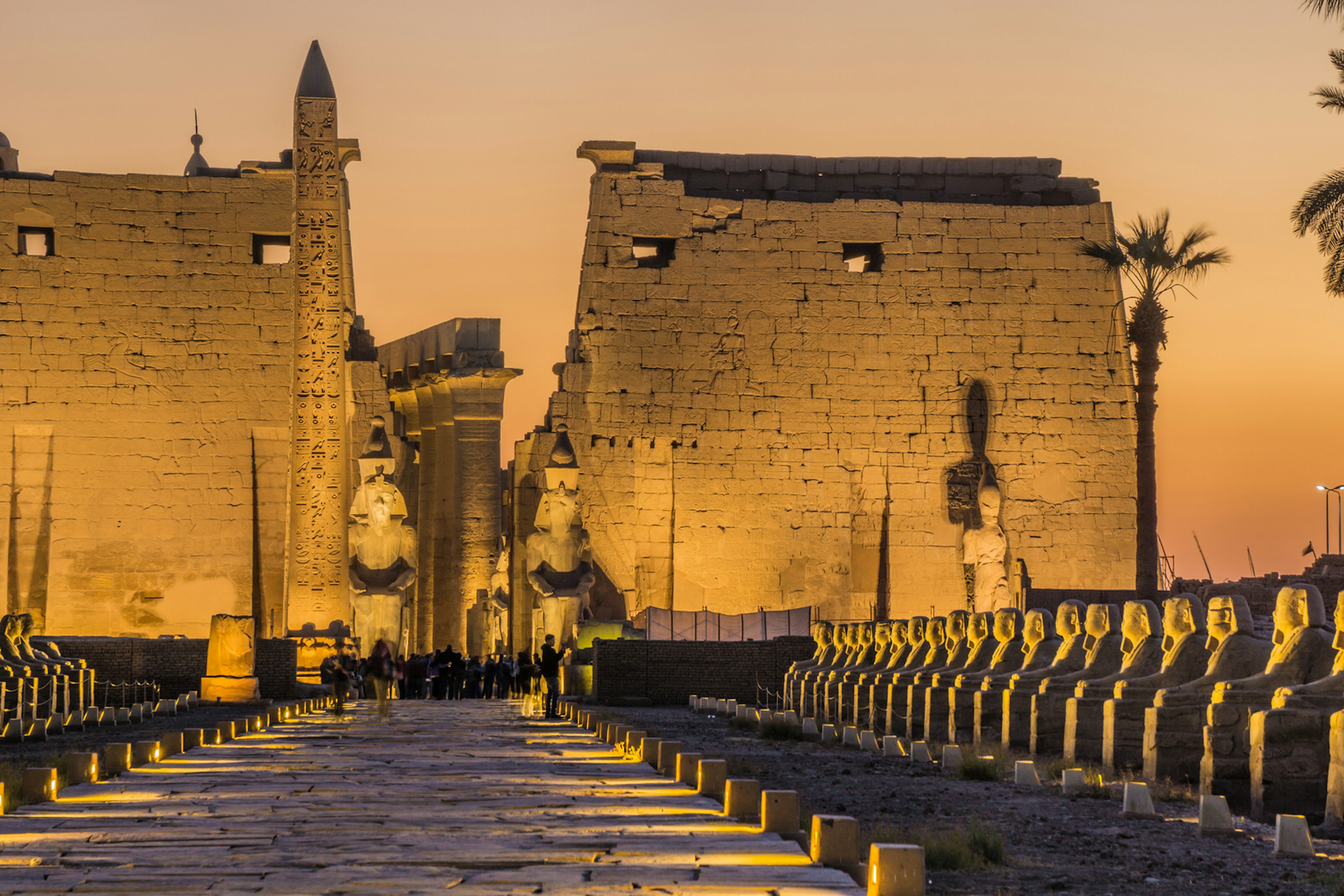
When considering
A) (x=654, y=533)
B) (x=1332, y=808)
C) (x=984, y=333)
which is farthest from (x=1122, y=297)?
(x=1332, y=808)

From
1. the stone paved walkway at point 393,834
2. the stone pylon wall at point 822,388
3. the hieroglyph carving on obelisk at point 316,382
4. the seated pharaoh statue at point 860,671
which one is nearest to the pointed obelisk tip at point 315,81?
the hieroglyph carving on obelisk at point 316,382

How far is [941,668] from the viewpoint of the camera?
46.4 ft

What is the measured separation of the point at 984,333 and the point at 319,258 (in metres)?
10.6

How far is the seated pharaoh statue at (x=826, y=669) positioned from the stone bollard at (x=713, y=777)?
9.04 metres

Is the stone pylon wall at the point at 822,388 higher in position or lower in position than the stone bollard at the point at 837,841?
higher

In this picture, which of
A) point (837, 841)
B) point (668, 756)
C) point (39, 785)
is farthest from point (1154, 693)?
point (39, 785)

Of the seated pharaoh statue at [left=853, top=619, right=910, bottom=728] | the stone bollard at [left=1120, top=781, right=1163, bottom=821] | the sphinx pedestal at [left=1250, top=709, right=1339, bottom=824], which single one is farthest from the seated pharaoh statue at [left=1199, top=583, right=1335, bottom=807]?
the seated pharaoh statue at [left=853, top=619, right=910, bottom=728]

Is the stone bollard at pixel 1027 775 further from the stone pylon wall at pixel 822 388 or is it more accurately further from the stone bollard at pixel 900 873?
the stone pylon wall at pixel 822 388

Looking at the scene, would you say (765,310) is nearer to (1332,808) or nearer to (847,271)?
(847,271)

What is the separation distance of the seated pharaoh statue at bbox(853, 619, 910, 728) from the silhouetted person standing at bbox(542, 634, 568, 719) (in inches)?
125

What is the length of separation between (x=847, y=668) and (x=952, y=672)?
353 cm

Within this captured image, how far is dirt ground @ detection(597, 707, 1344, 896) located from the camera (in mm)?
5773

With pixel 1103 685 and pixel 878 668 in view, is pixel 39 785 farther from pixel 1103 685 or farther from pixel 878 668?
pixel 878 668

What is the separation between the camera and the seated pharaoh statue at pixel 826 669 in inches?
681
